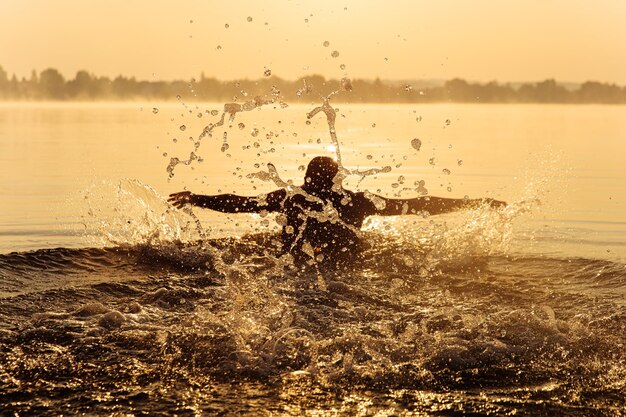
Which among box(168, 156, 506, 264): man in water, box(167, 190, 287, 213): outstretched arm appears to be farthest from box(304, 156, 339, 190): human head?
box(167, 190, 287, 213): outstretched arm

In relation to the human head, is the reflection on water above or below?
below

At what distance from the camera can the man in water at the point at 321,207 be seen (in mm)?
11273

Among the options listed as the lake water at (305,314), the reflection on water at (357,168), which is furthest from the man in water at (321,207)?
the reflection on water at (357,168)

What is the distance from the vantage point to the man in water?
11273 mm

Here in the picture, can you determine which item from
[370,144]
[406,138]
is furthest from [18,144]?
[406,138]

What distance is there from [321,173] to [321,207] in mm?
455

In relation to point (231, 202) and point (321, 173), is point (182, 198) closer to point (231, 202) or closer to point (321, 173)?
point (231, 202)

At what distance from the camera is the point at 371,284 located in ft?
33.4

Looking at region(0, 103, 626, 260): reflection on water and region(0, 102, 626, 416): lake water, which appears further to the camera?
region(0, 103, 626, 260): reflection on water

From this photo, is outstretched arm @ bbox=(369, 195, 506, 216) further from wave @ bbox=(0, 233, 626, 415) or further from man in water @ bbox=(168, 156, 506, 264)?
wave @ bbox=(0, 233, 626, 415)

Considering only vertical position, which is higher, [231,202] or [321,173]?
[321,173]

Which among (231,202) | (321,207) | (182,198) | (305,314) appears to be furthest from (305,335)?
(182,198)

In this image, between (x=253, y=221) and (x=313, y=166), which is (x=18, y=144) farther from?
(x=313, y=166)

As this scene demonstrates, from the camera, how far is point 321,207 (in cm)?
1130
